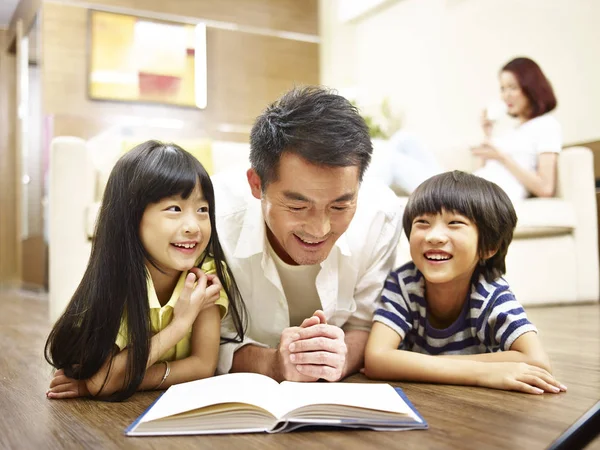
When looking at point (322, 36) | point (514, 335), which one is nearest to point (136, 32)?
point (322, 36)

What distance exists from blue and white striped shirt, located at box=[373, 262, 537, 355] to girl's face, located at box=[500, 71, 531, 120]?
6.34ft

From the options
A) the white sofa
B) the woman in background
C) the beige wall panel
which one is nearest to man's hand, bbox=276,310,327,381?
the white sofa

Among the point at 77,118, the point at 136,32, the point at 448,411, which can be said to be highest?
the point at 136,32

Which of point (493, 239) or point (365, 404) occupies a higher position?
point (493, 239)

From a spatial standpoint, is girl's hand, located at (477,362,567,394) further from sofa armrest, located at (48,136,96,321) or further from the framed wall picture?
the framed wall picture

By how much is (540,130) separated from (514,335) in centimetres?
196

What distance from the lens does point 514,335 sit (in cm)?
124

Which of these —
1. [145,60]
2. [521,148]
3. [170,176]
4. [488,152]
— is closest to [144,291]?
[170,176]

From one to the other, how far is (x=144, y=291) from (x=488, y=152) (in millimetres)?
2239

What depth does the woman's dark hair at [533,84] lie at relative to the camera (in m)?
3.01

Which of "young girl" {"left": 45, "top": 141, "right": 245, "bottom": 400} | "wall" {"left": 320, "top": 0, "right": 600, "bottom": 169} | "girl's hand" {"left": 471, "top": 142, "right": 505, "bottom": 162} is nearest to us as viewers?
"young girl" {"left": 45, "top": 141, "right": 245, "bottom": 400}

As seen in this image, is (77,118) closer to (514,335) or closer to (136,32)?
(136,32)

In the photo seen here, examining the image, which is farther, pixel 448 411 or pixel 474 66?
pixel 474 66

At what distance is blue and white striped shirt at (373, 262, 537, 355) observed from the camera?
50.7 inches
